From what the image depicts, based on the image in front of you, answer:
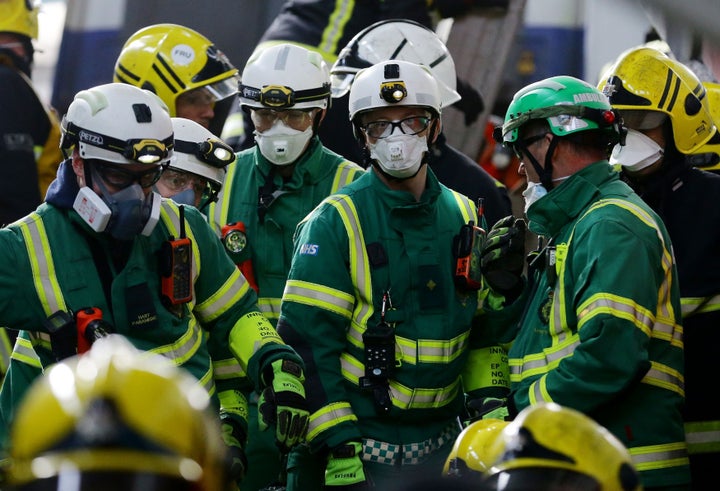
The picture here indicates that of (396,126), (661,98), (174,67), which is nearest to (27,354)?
(396,126)

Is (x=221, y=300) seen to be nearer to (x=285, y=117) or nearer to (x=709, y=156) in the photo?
(x=285, y=117)

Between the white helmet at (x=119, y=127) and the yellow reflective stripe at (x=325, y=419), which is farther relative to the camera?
the yellow reflective stripe at (x=325, y=419)

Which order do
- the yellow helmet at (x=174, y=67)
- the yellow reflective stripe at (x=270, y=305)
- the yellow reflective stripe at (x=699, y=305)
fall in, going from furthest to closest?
the yellow helmet at (x=174, y=67), the yellow reflective stripe at (x=270, y=305), the yellow reflective stripe at (x=699, y=305)

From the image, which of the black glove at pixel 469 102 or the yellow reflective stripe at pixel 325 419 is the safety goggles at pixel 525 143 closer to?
the yellow reflective stripe at pixel 325 419

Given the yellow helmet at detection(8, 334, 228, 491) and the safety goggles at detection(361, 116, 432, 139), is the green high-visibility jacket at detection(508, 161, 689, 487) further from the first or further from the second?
the yellow helmet at detection(8, 334, 228, 491)

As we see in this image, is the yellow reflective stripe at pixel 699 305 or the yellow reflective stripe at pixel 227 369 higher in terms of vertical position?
the yellow reflective stripe at pixel 699 305

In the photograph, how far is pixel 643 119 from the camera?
647cm

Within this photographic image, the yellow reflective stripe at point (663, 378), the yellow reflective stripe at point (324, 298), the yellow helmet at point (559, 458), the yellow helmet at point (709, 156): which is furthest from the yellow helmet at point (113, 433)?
the yellow helmet at point (709, 156)

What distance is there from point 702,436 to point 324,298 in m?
1.71

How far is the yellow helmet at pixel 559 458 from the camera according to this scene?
10.4ft

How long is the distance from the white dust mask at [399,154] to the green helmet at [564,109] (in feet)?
1.59

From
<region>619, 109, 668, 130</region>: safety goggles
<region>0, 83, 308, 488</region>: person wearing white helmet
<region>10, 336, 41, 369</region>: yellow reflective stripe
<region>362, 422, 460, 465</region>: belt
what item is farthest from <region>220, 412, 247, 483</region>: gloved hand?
<region>619, 109, 668, 130</region>: safety goggles

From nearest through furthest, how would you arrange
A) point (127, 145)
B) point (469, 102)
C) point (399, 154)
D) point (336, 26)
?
point (127, 145) < point (399, 154) < point (336, 26) < point (469, 102)

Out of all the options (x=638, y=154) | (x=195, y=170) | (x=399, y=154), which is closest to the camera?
(x=399, y=154)
